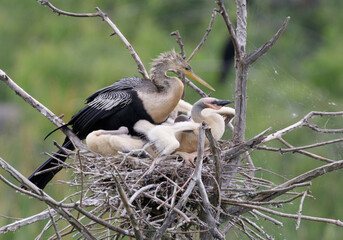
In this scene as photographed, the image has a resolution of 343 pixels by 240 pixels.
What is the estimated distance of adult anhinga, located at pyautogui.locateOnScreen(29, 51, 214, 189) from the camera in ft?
11.1

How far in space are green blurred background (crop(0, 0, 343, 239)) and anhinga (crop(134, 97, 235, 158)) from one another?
1.72 ft

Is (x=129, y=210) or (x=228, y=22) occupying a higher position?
(x=228, y=22)

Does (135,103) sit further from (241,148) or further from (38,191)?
(38,191)

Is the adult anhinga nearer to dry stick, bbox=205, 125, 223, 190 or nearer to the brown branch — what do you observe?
the brown branch

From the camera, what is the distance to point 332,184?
756 centimetres

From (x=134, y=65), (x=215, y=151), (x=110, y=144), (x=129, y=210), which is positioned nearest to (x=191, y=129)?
(x=110, y=144)

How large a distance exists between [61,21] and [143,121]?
31.9ft

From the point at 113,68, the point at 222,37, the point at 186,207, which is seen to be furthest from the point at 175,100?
the point at 222,37

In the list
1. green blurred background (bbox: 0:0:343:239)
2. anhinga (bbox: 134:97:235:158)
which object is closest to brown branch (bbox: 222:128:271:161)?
anhinga (bbox: 134:97:235:158)

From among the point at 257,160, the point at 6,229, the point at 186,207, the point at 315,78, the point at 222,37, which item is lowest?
the point at 315,78

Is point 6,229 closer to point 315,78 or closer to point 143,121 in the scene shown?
point 143,121

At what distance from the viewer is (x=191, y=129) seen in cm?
306

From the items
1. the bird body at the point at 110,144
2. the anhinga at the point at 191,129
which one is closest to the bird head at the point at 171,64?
the anhinga at the point at 191,129

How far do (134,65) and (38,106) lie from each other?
7.06 m
